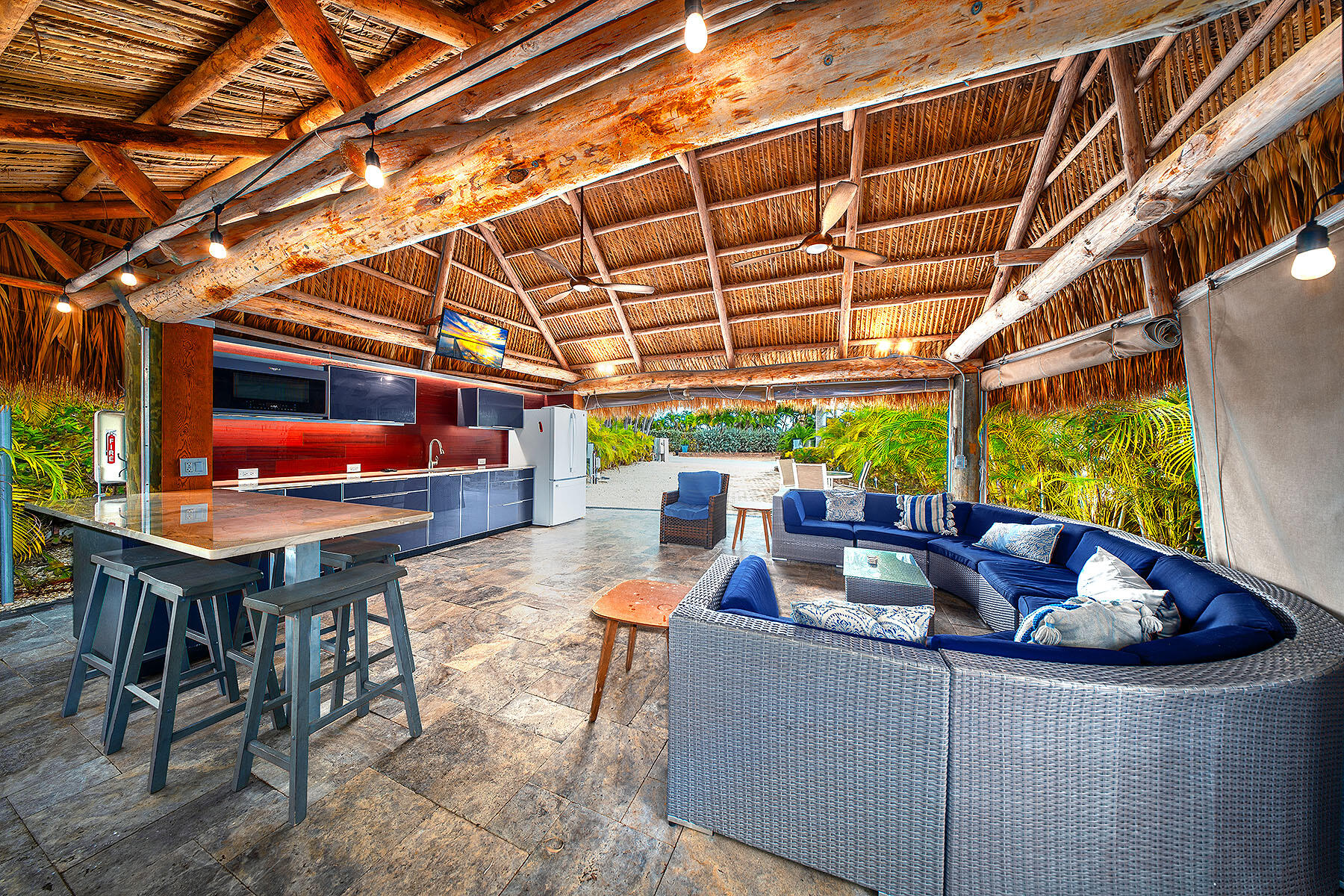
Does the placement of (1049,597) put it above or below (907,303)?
below

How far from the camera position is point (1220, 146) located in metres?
1.96

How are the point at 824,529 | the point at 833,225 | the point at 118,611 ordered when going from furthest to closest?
the point at 824,529
the point at 833,225
the point at 118,611

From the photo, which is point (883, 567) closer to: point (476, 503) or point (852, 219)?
point (852, 219)

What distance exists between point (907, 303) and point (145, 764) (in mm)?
7878

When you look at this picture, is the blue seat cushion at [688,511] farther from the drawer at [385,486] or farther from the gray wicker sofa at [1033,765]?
the gray wicker sofa at [1033,765]

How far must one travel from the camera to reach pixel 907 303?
6.25m

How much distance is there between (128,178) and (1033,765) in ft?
16.8

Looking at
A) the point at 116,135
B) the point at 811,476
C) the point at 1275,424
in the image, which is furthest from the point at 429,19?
the point at 811,476

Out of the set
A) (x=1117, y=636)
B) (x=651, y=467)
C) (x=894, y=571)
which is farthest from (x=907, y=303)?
(x=651, y=467)

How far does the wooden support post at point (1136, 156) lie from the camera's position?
3.18m

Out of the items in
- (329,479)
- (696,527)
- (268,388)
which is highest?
(268,388)

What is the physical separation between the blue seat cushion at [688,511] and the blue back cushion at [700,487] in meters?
0.13

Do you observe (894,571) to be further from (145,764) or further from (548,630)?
(145,764)

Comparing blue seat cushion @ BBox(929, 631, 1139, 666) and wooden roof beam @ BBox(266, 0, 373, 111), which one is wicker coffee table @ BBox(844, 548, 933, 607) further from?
wooden roof beam @ BBox(266, 0, 373, 111)
